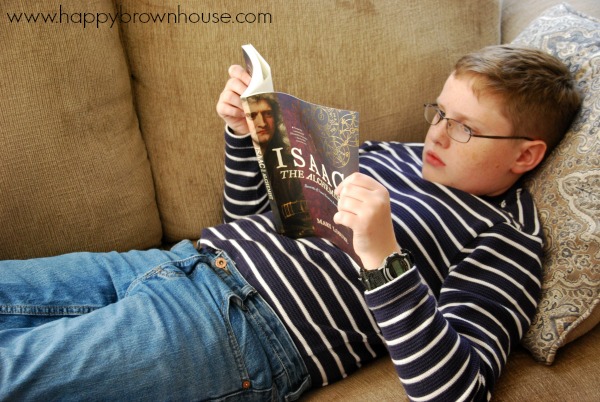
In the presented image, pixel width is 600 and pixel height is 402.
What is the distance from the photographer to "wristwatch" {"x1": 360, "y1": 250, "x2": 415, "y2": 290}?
2.88ft

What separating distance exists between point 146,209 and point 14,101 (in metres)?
0.35

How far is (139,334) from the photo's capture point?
93 cm

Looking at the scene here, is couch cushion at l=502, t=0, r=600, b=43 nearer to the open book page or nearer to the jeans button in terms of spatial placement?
the open book page

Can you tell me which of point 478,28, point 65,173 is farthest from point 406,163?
point 65,173

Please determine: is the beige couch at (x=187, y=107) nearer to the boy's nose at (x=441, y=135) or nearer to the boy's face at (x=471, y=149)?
the boy's face at (x=471, y=149)

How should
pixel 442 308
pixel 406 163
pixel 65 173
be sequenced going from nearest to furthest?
pixel 442 308 → pixel 65 173 → pixel 406 163

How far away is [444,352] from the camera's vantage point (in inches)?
34.4

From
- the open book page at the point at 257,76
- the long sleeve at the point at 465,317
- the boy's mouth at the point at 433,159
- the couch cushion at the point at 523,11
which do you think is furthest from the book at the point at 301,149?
the couch cushion at the point at 523,11

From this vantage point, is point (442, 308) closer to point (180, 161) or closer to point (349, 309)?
point (349, 309)

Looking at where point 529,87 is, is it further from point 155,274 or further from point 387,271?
point 155,274

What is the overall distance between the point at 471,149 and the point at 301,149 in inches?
14.8

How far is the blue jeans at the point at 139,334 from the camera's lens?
86 centimetres

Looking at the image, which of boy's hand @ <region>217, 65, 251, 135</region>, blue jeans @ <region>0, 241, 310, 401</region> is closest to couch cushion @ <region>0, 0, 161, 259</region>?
blue jeans @ <region>0, 241, 310, 401</region>

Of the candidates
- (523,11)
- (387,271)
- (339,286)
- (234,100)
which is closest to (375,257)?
(387,271)
